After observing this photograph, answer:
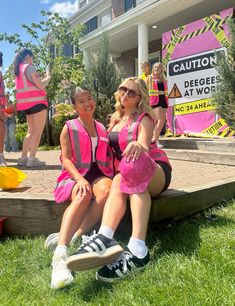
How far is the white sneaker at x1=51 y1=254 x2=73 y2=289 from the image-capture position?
215 cm

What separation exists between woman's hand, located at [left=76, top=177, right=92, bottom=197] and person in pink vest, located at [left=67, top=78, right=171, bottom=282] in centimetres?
18

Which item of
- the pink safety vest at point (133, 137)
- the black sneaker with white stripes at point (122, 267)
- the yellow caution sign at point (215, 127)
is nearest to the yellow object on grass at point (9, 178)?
the pink safety vest at point (133, 137)

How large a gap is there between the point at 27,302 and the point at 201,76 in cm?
792

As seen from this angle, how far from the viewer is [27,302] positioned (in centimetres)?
210

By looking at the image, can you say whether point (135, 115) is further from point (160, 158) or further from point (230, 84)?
point (230, 84)

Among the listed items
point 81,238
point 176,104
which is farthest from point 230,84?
point 81,238

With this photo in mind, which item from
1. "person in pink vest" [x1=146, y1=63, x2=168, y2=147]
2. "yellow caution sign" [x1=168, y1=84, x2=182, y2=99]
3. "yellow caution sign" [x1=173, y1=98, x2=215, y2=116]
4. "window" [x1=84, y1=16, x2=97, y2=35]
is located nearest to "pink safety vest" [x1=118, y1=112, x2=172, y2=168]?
"person in pink vest" [x1=146, y1=63, x2=168, y2=147]

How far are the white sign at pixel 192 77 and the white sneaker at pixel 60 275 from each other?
711 cm

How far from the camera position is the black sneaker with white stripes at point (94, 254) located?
210 cm

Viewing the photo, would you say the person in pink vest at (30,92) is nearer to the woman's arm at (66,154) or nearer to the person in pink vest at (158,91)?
the person in pink vest at (158,91)

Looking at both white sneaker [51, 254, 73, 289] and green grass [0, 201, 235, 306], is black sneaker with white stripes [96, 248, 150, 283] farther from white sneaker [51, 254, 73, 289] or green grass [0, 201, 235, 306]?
white sneaker [51, 254, 73, 289]

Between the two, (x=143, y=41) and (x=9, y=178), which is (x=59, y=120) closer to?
(x=143, y=41)

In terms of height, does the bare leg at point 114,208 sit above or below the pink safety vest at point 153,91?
below

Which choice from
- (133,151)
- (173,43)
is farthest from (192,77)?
(133,151)
